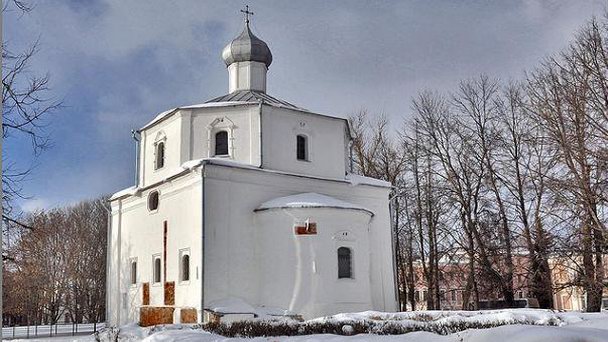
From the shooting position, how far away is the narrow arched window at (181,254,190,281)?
63.4 feet

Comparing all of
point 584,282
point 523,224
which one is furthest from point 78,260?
point 584,282

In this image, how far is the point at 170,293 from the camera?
19.6 meters

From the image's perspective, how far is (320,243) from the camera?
19.3 m

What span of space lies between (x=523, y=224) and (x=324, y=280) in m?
11.2

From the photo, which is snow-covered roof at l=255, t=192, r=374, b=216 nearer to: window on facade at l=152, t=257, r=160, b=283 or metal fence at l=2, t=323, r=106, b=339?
window on facade at l=152, t=257, r=160, b=283

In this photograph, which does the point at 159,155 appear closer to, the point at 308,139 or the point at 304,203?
the point at 308,139

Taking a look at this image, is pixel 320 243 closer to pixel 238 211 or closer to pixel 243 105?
pixel 238 211

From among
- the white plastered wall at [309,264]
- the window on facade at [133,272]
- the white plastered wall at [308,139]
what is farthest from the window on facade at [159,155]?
the white plastered wall at [309,264]

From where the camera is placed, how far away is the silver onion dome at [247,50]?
25062mm

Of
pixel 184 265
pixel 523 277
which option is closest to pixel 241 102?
pixel 184 265

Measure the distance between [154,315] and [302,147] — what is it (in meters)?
7.78

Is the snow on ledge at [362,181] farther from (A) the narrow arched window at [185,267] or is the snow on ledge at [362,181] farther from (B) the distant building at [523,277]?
(A) the narrow arched window at [185,267]

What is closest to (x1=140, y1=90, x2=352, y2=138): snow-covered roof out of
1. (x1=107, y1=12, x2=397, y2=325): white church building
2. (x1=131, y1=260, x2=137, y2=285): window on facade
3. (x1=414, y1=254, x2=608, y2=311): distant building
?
(x1=107, y1=12, x2=397, y2=325): white church building

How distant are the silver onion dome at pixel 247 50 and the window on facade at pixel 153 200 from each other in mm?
6937
